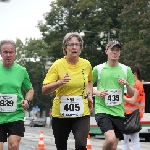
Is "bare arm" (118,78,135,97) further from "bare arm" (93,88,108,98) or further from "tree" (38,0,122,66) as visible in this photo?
"tree" (38,0,122,66)

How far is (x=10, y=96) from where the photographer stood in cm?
767

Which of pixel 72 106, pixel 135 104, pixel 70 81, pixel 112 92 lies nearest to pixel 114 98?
pixel 112 92

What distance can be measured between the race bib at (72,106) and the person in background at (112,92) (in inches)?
44.6

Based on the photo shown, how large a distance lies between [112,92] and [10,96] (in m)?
1.72

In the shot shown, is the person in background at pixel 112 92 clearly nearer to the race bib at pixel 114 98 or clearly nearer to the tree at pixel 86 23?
the race bib at pixel 114 98

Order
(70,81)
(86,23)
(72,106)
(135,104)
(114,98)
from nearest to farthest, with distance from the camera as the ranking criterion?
(70,81), (72,106), (114,98), (135,104), (86,23)

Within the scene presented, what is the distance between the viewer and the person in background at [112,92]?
28.2 ft

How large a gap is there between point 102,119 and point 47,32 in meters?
49.9

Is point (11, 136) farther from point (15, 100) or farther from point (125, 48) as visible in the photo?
point (125, 48)

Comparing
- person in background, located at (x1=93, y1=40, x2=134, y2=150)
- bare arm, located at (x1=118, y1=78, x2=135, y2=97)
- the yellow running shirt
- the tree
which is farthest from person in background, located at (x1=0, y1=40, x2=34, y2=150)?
the tree

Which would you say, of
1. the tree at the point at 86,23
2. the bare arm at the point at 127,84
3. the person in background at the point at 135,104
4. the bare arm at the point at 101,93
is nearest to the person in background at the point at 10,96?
the bare arm at the point at 101,93

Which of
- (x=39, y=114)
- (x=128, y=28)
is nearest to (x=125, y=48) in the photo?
(x=128, y=28)

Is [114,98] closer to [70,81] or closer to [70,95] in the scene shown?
[70,95]

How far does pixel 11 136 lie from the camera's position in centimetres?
745
